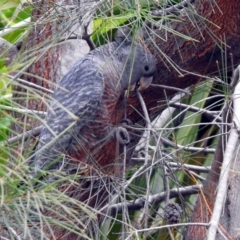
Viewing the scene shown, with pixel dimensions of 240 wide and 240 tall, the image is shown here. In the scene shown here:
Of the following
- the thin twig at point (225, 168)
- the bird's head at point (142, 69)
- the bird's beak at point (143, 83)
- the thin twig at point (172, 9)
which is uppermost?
the thin twig at point (172, 9)

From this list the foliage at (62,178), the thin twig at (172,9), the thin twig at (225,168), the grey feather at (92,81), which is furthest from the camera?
the grey feather at (92,81)

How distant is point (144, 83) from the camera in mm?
2498

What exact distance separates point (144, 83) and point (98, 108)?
0.21m

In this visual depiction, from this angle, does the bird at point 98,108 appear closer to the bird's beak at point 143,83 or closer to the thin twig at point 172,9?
the bird's beak at point 143,83

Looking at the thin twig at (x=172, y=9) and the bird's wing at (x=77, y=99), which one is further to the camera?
the bird's wing at (x=77, y=99)

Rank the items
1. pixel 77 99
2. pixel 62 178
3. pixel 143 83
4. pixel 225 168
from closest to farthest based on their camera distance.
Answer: pixel 62 178 < pixel 225 168 < pixel 143 83 < pixel 77 99

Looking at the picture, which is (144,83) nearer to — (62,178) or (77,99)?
(77,99)

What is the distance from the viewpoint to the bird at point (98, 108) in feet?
7.59

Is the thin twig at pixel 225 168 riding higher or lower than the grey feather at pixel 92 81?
lower

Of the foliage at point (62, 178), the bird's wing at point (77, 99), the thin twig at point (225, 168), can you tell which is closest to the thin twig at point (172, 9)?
the foliage at point (62, 178)

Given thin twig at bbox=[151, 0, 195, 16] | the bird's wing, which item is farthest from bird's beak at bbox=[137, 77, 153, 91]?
thin twig at bbox=[151, 0, 195, 16]

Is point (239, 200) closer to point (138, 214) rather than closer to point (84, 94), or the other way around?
point (84, 94)

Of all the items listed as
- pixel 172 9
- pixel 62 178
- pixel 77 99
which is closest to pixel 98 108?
pixel 77 99

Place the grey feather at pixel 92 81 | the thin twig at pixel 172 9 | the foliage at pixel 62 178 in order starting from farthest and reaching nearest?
the grey feather at pixel 92 81
the thin twig at pixel 172 9
the foliage at pixel 62 178
